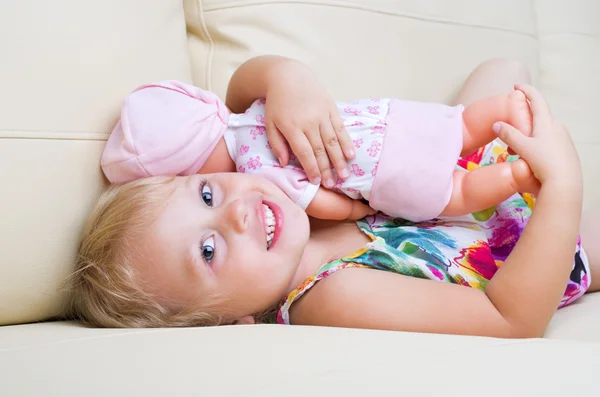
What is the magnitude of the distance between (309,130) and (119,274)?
37 centimetres

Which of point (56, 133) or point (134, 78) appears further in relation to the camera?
point (134, 78)

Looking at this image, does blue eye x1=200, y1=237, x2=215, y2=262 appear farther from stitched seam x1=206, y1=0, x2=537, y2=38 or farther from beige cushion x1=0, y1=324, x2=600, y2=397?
stitched seam x1=206, y1=0, x2=537, y2=38

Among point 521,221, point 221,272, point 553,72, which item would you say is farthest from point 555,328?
point 553,72

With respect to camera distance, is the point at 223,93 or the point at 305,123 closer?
the point at 305,123

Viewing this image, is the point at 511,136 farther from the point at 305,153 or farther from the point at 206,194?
the point at 206,194

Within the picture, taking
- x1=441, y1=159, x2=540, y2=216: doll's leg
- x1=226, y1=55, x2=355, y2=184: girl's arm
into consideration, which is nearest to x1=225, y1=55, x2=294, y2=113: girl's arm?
x1=226, y1=55, x2=355, y2=184: girl's arm

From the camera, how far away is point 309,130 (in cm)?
107

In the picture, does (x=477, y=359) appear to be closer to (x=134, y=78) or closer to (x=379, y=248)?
(x=379, y=248)

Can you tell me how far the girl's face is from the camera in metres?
0.97

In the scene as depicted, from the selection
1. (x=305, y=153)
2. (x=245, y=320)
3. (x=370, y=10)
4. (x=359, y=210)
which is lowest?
(x=245, y=320)

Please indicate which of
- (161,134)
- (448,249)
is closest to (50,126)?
(161,134)

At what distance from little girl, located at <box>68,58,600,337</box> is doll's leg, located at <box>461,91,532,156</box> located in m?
0.02

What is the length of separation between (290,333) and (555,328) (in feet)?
1.51

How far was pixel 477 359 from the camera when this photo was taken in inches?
26.5
